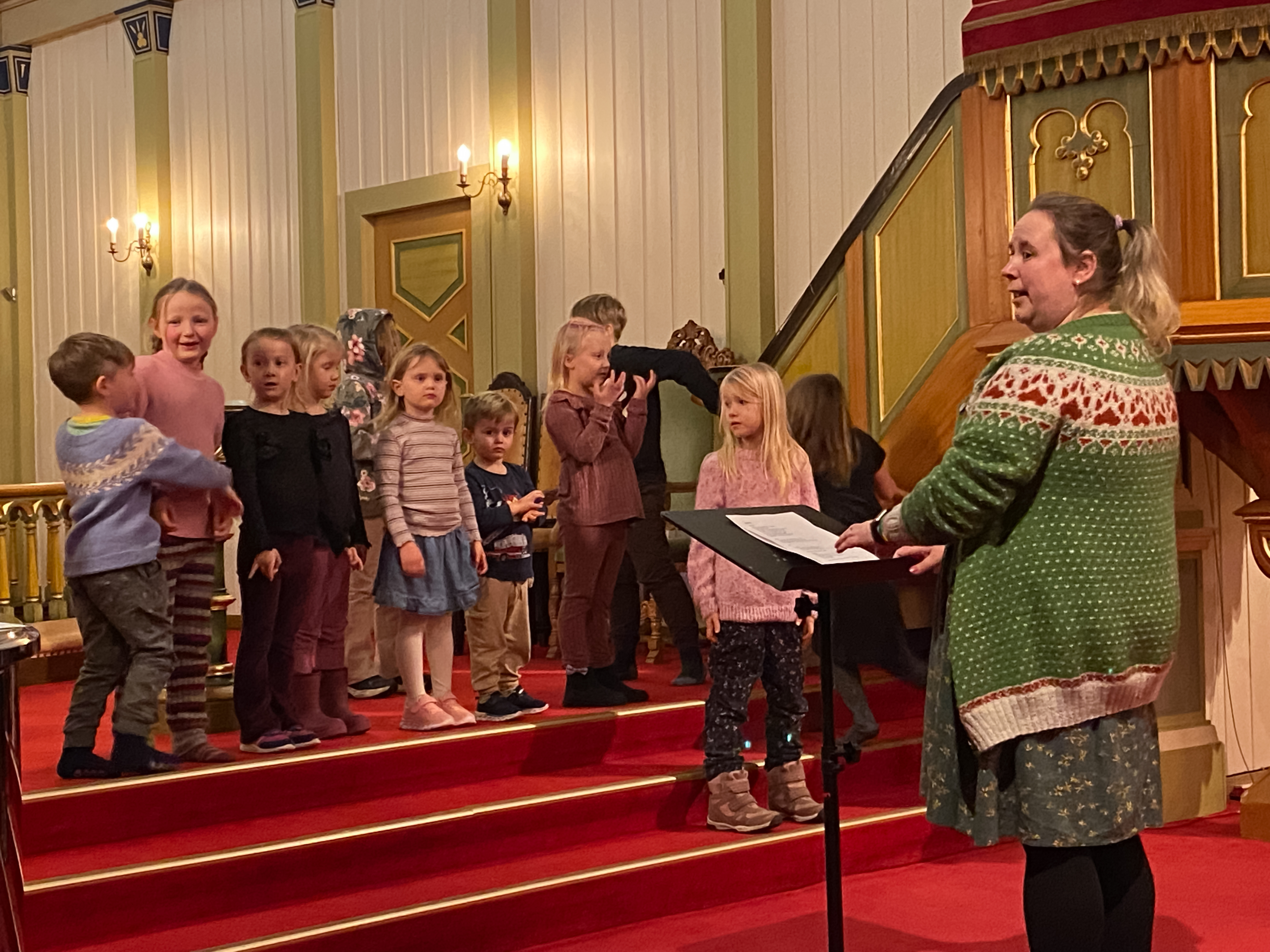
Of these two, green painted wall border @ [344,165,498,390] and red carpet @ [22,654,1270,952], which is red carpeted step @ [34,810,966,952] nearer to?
red carpet @ [22,654,1270,952]

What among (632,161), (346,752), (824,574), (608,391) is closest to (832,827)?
(824,574)

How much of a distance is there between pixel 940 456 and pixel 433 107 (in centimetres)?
434

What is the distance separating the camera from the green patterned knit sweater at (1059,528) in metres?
2.59

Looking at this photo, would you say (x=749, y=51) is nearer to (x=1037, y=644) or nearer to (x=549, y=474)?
(x=549, y=474)

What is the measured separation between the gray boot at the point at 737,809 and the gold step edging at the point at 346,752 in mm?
587

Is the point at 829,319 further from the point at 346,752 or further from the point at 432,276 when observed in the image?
the point at 432,276

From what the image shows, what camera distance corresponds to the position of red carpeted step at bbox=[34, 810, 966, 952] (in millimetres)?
3697

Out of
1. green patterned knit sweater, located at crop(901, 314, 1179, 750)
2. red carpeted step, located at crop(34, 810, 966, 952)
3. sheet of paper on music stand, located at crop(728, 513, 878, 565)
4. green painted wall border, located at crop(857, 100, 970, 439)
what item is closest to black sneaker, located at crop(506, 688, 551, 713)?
red carpeted step, located at crop(34, 810, 966, 952)

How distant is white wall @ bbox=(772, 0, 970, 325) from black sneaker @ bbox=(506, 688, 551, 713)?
2.92 metres

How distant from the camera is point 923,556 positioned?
3051mm

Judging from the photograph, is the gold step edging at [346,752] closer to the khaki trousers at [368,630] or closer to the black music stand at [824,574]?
the khaki trousers at [368,630]

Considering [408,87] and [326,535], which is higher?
[408,87]

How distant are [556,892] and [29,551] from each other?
10.7ft

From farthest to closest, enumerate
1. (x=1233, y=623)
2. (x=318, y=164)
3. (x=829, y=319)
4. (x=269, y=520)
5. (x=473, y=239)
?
(x=318, y=164) < (x=473, y=239) < (x=829, y=319) < (x=1233, y=623) < (x=269, y=520)
